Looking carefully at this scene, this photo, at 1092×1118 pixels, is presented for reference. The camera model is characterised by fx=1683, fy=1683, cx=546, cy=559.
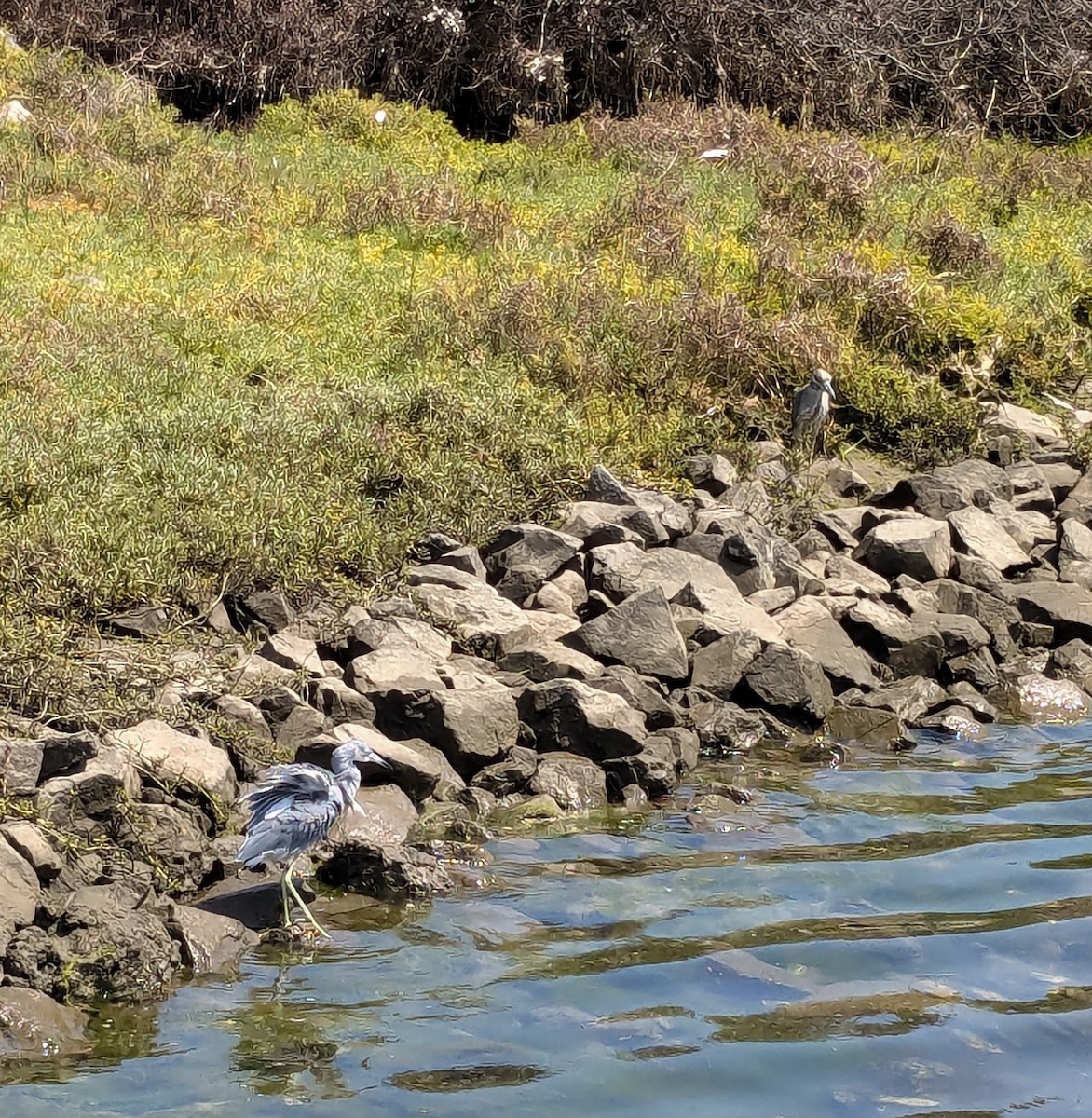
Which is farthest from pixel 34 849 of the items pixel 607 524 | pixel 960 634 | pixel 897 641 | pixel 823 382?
pixel 823 382

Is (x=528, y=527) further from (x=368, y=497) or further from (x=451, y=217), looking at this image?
(x=451, y=217)

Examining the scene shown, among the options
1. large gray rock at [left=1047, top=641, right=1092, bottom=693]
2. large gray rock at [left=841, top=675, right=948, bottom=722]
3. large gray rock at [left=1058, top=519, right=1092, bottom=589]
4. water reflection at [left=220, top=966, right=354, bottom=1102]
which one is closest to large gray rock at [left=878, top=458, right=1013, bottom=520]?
large gray rock at [left=1058, top=519, right=1092, bottom=589]

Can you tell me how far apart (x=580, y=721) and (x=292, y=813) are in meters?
1.53

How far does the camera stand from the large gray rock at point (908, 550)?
7.85 metres

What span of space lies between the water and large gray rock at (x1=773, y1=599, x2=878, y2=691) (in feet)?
3.72

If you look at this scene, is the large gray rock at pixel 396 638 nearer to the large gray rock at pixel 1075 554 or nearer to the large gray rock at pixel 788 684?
the large gray rock at pixel 788 684

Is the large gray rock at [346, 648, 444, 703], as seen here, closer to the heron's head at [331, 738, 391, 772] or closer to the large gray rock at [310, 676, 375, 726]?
the large gray rock at [310, 676, 375, 726]

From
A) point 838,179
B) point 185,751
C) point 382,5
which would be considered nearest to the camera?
point 185,751

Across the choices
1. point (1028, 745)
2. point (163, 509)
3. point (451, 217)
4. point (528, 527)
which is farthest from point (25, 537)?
point (451, 217)

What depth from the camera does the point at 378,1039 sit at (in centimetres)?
423

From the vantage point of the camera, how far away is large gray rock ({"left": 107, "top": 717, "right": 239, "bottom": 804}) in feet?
17.5

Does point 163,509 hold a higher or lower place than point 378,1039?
higher

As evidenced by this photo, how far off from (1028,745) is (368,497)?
3.13 m

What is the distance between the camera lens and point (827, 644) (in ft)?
23.2
